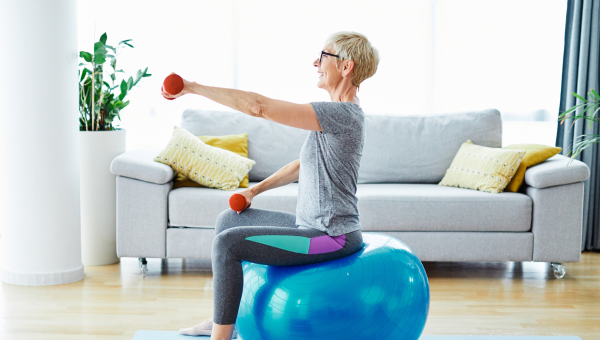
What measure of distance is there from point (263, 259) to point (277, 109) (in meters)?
0.47

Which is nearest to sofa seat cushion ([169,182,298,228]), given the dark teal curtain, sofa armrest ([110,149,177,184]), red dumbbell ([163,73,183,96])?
sofa armrest ([110,149,177,184])

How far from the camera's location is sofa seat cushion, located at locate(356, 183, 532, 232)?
3047 millimetres

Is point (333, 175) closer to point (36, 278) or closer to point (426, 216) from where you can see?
point (426, 216)

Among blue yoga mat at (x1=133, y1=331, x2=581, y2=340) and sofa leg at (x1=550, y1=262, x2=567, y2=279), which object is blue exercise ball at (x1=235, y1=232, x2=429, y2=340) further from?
sofa leg at (x1=550, y1=262, x2=567, y2=279)

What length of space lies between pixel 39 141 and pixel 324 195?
1714mm

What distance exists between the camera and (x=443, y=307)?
2.68 meters

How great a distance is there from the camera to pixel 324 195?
5.95ft

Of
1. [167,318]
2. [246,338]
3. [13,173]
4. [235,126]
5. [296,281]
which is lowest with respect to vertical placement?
[167,318]

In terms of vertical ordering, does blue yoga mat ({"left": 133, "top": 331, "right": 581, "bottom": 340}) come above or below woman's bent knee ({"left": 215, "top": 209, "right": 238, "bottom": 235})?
below

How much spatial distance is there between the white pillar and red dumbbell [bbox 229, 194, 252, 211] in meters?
1.33

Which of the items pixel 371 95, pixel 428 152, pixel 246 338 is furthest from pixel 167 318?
pixel 371 95

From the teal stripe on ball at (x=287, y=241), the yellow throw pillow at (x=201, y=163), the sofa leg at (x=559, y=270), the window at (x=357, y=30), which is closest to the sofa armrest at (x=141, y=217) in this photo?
the yellow throw pillow at (x=201, y=163)

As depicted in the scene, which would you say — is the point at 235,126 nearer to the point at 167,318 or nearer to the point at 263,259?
the point at 167,318

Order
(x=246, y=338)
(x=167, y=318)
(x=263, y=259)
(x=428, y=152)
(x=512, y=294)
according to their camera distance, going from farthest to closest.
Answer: (x=428, y=152), (x=512, y=294), (x=167, y=318), (x=246, y=338), (x=263, y=259)
